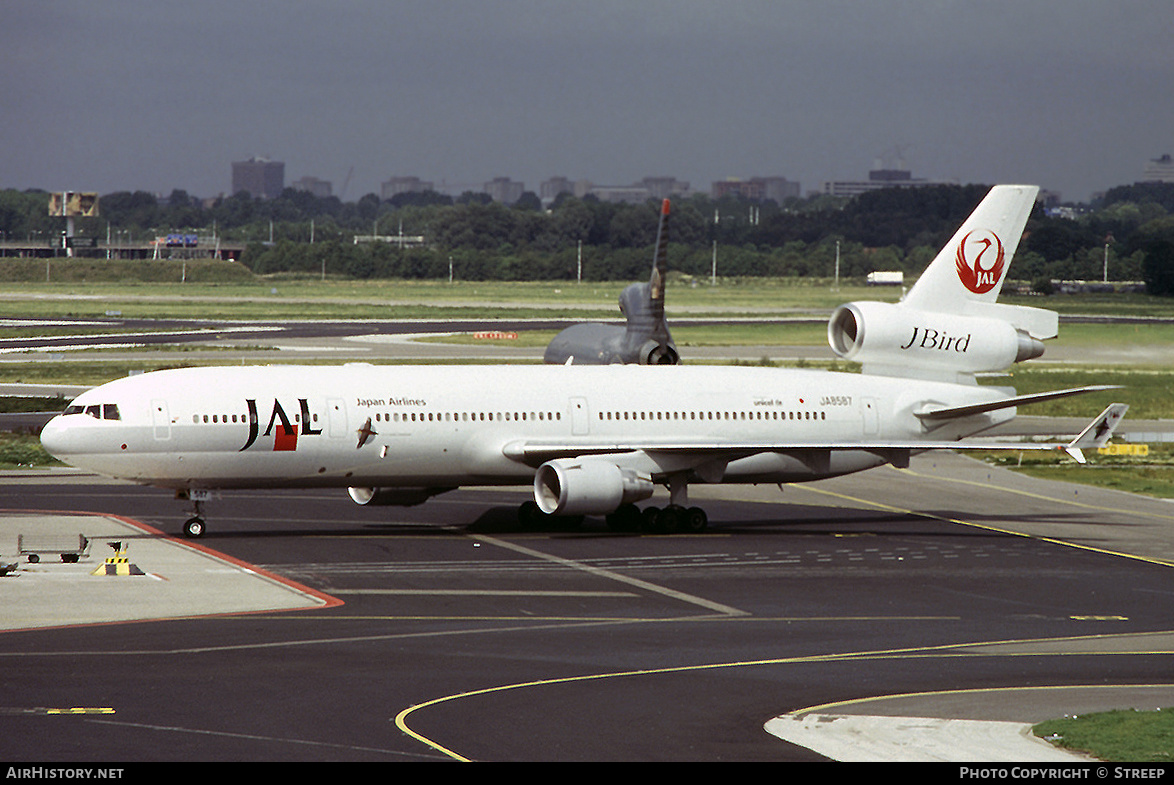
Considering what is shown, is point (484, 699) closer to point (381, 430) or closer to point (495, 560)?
point (495, 560)

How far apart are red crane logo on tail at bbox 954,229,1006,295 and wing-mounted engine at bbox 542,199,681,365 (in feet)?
49.1

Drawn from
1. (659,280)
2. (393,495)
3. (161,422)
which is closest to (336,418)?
(393,495)

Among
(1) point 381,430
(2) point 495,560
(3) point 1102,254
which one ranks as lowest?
(2) point 495,560

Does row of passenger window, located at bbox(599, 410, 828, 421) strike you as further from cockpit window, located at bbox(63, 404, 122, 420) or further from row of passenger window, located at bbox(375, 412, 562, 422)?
cockpit window, located at bbox(63, 404, 122, 420)

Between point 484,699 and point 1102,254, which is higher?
point 1102,254

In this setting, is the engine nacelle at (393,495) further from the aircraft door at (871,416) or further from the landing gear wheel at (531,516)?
the aircraft door at (871,416)

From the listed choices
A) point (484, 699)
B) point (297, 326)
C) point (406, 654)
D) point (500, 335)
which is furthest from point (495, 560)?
point (297, 326)

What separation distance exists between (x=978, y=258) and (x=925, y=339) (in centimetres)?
319

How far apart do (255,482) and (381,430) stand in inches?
149

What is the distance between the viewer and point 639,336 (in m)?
65.5

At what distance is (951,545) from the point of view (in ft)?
152

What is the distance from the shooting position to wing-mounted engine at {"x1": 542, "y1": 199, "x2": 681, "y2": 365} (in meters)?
65.0

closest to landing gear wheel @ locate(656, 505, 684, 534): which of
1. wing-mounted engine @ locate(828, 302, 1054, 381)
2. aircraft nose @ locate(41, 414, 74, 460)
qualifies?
wing-mounted engine @ locate(828, 302, 1054, 381)

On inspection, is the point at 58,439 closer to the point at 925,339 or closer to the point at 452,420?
the point at 452,420
